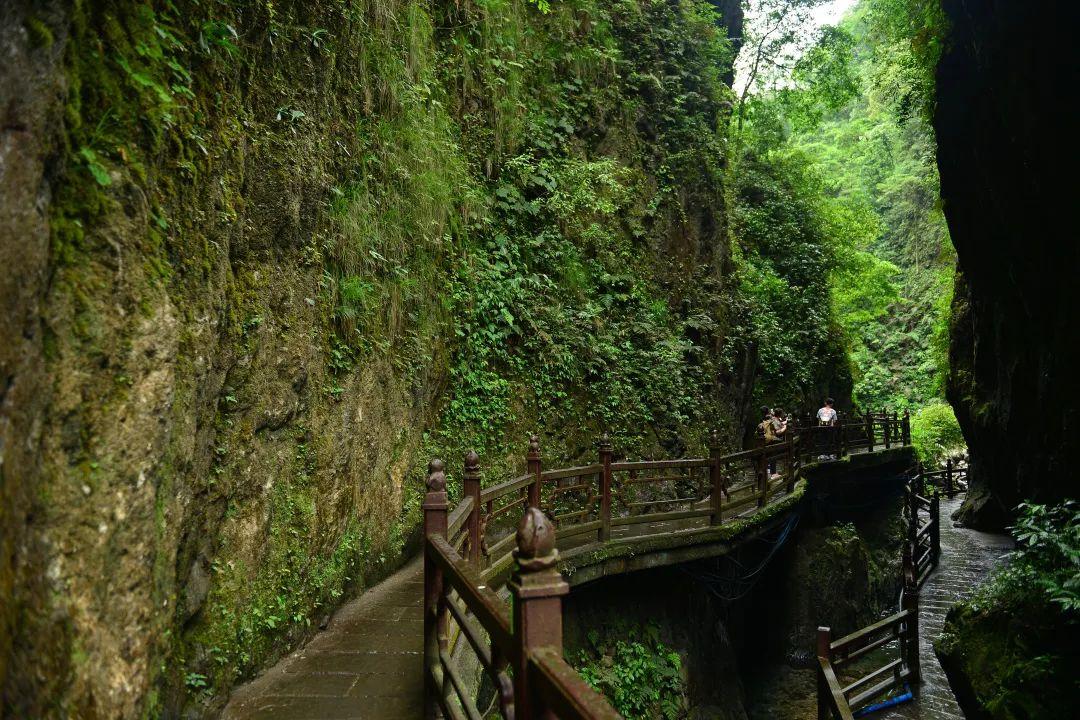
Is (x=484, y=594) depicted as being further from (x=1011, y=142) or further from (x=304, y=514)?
(x=1011, y=142)

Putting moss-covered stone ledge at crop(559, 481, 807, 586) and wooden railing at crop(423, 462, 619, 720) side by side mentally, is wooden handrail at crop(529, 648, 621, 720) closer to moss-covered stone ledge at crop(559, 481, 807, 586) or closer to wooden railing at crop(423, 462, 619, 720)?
wooden railing at crop(423, 462, 619, 720)

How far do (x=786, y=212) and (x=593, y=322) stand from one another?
1385 centimetres

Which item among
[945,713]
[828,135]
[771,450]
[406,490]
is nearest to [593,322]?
[771,450]

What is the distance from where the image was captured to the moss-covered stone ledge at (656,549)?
27.0 feet

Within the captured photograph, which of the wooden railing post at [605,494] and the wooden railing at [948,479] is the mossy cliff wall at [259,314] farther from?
the wooden railing at [948,479]

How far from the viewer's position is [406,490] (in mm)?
8148

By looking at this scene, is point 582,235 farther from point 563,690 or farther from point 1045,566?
point 563,690

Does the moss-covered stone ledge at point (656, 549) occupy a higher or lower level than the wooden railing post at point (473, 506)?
lower

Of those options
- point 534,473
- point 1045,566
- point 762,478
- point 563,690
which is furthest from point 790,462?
point 563,690

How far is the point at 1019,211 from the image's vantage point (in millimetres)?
10672

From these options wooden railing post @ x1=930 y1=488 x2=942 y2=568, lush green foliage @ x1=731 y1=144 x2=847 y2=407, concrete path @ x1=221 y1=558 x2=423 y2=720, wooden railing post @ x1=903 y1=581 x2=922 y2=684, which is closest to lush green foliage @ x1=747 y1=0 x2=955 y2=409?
lush green foliage @ x1=731 y1=144 x2=847 y2=407

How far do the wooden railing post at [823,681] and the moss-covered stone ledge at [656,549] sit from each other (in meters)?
1.76

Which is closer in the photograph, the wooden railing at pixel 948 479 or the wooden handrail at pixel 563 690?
the wooden handrail at pixel 563 690

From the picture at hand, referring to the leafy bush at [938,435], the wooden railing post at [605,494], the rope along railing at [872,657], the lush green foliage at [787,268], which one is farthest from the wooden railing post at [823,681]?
the leafy bush at [938,435]
